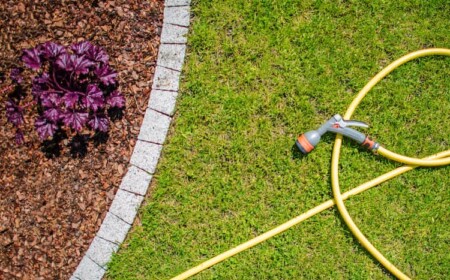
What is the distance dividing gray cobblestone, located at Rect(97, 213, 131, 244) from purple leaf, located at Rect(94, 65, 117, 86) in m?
1.30

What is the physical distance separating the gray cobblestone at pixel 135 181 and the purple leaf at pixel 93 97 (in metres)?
0.72

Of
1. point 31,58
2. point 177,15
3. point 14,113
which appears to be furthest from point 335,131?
point 14,113

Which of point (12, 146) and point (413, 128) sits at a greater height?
point (413, 128)

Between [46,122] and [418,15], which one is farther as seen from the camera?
[418,15]

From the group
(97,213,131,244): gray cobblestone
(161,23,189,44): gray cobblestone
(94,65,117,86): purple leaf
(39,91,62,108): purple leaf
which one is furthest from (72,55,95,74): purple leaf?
(97,213,131,244): gray cobblestone

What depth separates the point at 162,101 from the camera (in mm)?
3994

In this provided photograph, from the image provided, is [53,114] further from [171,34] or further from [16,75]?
[171,34]

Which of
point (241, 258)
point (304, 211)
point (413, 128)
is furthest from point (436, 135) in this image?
point (241, 258)

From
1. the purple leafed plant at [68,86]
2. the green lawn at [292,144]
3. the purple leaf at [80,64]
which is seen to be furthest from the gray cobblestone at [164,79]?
the purple leaf at [80,64]

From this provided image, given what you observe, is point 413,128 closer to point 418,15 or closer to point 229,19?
point 418,15

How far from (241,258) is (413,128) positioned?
2.08 metres

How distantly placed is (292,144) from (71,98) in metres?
2.07

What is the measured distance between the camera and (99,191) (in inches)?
156

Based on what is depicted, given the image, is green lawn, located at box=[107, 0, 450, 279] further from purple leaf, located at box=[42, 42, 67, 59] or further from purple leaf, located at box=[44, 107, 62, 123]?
purple leaf, located at box=[42, 42, 67, 59]
